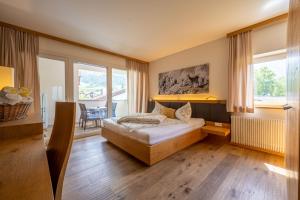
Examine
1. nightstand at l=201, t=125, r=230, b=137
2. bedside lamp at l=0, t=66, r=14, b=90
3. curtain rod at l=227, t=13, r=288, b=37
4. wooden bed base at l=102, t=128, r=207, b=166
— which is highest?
curtain rod at l=227, t=13, r=288, b=37

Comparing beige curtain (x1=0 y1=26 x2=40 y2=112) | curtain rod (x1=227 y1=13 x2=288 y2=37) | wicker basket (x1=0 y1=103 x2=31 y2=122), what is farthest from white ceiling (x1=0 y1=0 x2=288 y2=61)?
wicker basket (x1=0 y1=103 x2=31 y2=122)

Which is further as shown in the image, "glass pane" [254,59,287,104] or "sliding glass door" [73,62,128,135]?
"sliding glass door" [73,62,128,135]

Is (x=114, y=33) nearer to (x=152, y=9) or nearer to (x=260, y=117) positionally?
(x=152, y=9)

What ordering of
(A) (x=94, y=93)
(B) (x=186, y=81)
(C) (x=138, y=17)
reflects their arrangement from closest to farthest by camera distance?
(C) (x=138, y=17) → (B) (x=186, y=81) → (A) (x=94, y=93)

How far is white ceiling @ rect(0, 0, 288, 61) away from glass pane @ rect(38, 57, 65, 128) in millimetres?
790

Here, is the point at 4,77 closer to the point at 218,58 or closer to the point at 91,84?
the point at 91,84

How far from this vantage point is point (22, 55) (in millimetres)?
2787

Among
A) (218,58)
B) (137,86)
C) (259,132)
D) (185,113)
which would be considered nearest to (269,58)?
(218,58)

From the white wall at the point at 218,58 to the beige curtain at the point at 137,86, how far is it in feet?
1.17

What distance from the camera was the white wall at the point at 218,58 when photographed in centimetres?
256

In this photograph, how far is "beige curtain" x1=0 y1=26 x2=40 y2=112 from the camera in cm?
260

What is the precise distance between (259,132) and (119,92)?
4.07 metres

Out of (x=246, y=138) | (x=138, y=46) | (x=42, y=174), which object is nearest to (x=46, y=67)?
(x=138, y=46)

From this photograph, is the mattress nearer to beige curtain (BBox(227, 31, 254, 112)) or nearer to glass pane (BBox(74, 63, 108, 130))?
beige curtain (BBox(227, 31, 254, 112))
